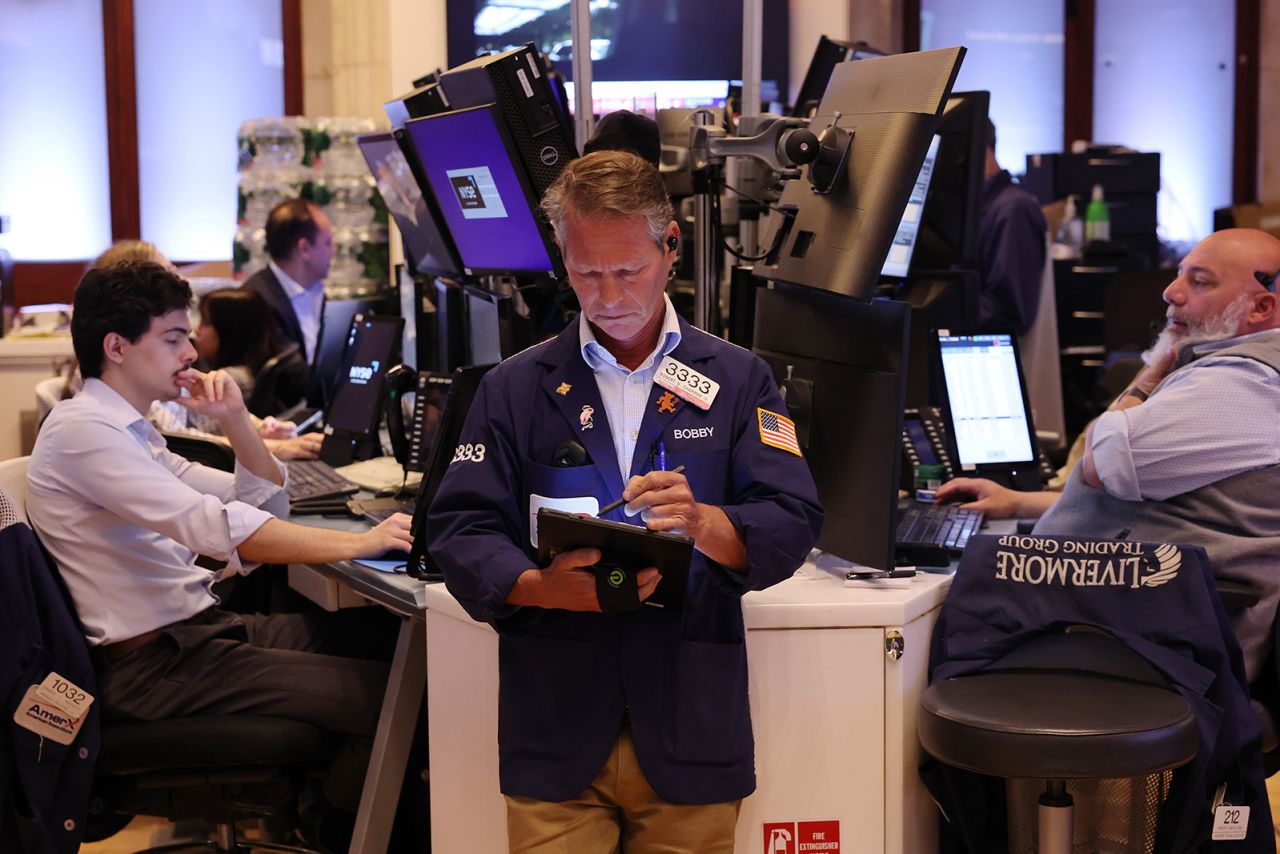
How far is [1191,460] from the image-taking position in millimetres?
2422

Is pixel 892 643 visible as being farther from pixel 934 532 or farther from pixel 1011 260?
pixel 1011 260

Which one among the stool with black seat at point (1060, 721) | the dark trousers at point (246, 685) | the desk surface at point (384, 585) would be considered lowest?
the dark trousers at point (246, 685)

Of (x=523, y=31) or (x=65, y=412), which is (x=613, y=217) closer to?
(x=65, y=412)

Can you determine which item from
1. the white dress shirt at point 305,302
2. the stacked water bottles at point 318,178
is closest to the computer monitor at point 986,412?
the white dress shirt at point 305,302

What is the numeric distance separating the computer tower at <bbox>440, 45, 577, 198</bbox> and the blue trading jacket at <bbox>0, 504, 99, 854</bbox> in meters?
1.12

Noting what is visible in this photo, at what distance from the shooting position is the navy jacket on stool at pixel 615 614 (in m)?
1.84

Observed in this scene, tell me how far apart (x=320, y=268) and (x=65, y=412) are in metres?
2.76

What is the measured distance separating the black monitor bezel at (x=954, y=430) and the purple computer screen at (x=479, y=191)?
915mm

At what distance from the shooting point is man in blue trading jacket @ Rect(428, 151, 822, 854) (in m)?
1.80

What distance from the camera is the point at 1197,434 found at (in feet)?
7.91

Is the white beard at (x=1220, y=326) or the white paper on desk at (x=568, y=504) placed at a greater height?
the white beard at (x=1220, y=326)

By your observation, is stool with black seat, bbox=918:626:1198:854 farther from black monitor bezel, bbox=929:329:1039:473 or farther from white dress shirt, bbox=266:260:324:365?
white dress shirt, bbox=266:260:324:365

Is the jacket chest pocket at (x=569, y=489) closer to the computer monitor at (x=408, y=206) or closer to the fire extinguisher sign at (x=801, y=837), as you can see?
the fire extinguisher sign at (x=801, y=837)

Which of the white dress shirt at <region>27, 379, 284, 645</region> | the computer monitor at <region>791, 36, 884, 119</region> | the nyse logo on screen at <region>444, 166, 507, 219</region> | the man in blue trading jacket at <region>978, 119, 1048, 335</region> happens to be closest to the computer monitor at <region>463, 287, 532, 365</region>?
the nyse logo on screen at <region>444, 166, 507, 219</region>
